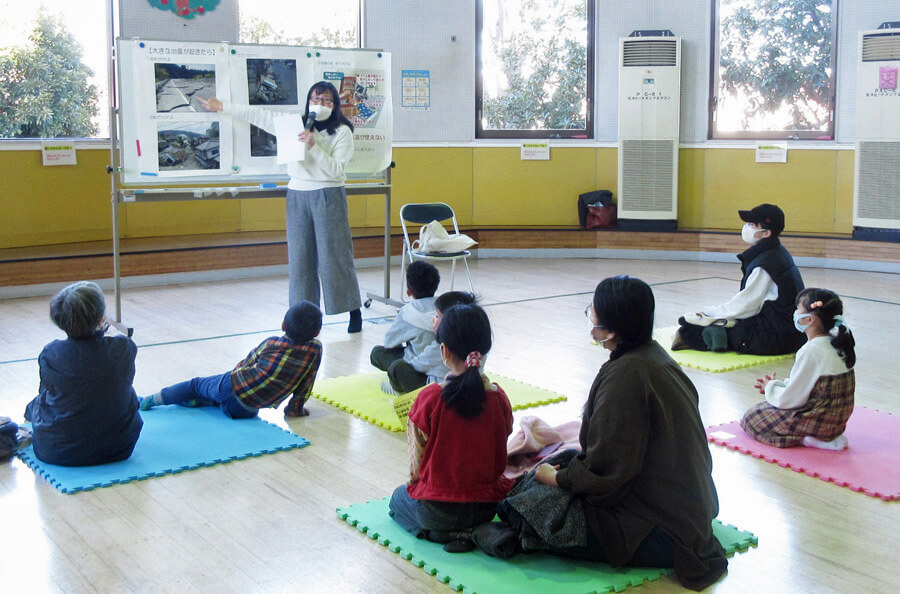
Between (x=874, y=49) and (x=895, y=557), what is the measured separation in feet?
21.4

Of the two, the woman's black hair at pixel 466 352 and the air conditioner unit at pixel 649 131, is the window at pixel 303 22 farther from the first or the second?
the woman's black hair at pixel 466 352

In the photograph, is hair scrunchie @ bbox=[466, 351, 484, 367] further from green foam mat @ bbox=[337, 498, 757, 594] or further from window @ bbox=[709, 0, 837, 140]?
window @ bbox=[709, 0, 837, 140]

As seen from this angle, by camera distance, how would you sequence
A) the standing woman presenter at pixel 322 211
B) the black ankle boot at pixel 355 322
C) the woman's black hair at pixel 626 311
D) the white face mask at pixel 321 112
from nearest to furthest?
1. the woman's black hair at pixel 626 311
2. the standing woman presenter at pixel 322 211
3. the white face mask at pixel 321 112
4. the black ankle boot at pixel 355 322

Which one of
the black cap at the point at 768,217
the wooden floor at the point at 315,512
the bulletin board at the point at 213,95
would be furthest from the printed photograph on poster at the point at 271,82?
the black cap at the point at 768,217

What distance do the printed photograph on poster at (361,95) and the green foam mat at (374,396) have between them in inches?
84.9

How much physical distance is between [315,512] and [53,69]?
624 centimetres

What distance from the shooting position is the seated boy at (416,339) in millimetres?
4129

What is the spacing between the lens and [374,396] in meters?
4.44

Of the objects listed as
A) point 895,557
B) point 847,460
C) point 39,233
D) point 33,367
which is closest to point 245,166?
point 33,367

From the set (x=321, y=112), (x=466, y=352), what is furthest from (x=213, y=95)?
(x=466, y=352)

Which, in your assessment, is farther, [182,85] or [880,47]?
[880,47]

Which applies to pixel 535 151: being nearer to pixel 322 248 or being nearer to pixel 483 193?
pixel 483 193

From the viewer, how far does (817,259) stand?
862cm

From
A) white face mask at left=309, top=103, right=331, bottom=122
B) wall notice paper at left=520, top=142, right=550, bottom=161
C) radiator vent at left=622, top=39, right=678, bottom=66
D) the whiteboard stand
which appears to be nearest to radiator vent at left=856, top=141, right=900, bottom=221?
radiator vent at left=622, top=39, right=678, bottom=66
